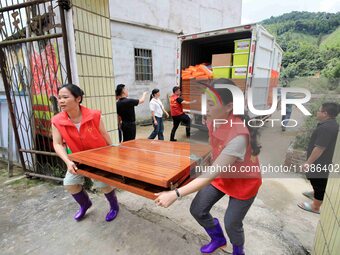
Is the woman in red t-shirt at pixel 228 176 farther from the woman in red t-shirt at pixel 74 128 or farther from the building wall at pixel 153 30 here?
the building wall at pixel 153 30

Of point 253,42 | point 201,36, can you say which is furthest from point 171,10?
point 253,42

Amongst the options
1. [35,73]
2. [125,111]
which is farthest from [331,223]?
[35,73]

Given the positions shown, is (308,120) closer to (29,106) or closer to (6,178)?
(29,106)

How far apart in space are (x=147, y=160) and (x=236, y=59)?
152 inches

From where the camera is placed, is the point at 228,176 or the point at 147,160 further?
the point at 147,160

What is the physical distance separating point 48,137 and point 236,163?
9.65 ft

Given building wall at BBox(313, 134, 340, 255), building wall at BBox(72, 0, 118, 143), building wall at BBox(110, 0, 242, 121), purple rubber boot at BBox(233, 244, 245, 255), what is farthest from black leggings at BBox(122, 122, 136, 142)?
building wall at BBox(110, 0, 242, 121)

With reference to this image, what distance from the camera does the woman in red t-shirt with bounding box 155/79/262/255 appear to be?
1.27 metres

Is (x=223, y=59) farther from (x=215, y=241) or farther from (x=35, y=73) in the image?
(x=215, y=241)

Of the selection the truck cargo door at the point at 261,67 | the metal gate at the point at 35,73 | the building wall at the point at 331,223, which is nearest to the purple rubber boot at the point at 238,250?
the building wall at the point at 331,223

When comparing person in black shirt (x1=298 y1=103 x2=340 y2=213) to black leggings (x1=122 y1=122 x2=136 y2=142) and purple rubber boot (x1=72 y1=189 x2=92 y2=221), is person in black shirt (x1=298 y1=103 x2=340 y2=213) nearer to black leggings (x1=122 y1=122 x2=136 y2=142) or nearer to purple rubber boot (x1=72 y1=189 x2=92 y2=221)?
purple rubber boot (x1=72 y1=189 x2=92 y2=221)

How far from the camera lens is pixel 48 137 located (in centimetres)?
321

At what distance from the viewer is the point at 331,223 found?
1.27 meters

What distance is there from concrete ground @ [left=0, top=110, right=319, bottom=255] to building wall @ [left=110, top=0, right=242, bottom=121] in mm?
4917
